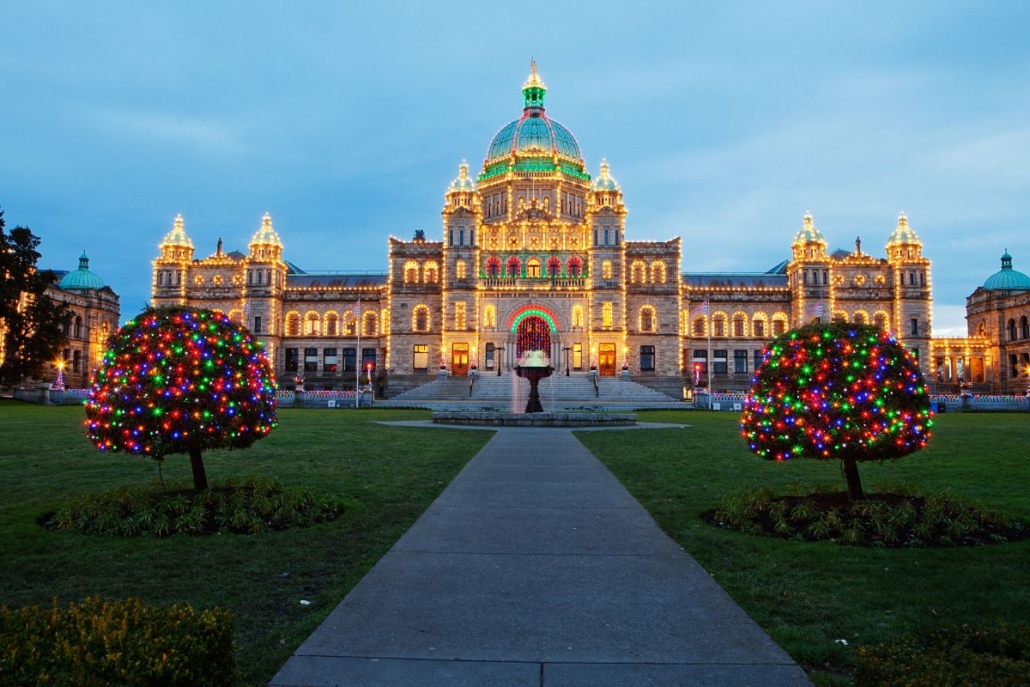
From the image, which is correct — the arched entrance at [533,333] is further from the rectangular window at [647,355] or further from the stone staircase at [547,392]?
the rectangular window at [647,355]

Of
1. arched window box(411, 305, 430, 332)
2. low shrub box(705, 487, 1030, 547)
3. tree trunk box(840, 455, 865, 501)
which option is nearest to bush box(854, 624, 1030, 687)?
low shrub box(705, 487, 1030, 547)

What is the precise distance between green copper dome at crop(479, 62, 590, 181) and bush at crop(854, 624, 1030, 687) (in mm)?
79601

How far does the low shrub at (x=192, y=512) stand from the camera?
9.79 metres

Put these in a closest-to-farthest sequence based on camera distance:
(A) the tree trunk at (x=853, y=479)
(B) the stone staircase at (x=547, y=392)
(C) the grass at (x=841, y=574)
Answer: (C) the grass at (x=841, y=574) < (A) the tree trunk at (x=853, y=479) < (B) the stone staircase at (x=547, y=392)

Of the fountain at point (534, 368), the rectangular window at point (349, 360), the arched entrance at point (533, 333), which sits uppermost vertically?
the arched entrance at point (533, 333)

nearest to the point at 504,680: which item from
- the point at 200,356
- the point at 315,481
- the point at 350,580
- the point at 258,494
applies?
the point at 350,580

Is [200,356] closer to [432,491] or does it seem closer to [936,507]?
[432,491]

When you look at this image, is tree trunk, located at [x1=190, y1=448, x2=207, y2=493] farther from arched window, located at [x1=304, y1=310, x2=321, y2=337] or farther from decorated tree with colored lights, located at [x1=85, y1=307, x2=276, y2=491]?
arched window, located at [x1=304, y1=310, x2=321, y2=337]

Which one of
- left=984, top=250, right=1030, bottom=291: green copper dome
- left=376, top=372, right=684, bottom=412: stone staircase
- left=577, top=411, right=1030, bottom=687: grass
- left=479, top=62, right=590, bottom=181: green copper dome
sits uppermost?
left=479, top=62, right=590, bottom=181: green copper dome

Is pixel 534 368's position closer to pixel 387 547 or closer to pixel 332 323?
pixel 387 547

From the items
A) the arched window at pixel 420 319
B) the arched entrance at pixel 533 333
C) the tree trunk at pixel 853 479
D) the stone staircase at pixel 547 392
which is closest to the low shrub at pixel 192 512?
the tree trunk at pixel 853 479

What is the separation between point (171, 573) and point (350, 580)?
1.97 meters

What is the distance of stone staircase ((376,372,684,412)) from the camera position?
58.8 metres

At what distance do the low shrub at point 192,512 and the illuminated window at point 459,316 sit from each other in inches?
2402
